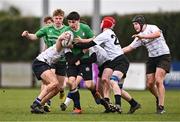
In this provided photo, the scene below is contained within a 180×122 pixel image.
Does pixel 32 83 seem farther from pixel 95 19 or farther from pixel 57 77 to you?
pixel 57 77

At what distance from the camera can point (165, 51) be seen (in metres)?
18.0

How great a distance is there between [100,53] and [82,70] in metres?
0.65

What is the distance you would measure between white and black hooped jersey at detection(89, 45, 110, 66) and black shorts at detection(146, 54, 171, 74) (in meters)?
1.03

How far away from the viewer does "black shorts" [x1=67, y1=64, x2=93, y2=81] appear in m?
17.8

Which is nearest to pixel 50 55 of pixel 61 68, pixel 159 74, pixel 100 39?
pixel 100 39

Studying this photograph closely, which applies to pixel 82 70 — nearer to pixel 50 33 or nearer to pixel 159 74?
pixel 50 33

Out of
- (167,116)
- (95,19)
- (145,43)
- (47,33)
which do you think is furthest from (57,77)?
(95,19)

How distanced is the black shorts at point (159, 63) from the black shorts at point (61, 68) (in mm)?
2171

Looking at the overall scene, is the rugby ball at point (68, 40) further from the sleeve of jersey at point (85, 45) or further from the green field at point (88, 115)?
the green field at point (88, 115)

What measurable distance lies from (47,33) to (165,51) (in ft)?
9.41

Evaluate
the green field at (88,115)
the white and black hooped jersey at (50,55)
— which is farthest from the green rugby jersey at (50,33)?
the green field at (88,115)

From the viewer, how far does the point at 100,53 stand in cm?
1816

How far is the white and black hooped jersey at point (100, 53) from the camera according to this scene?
18077mm

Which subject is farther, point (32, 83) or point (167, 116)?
point (32, 83)
